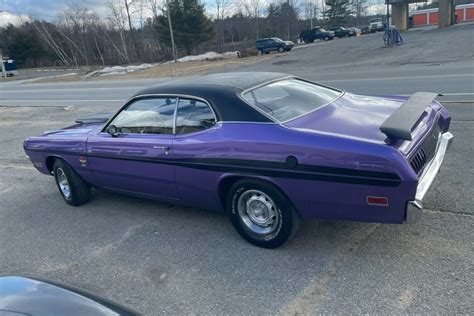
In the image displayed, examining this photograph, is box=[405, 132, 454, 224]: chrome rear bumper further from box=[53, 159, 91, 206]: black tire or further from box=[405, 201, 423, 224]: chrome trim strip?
box=[53, 159, 91, 206]: black tire

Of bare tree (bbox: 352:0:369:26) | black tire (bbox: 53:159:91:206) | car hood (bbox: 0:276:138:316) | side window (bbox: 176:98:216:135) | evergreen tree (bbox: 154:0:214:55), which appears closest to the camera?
car hood (bbox: 0:276:138:316)

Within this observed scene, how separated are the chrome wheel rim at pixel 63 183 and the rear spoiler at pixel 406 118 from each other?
3.89 metres

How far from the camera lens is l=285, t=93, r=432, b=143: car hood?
3217 millimetres

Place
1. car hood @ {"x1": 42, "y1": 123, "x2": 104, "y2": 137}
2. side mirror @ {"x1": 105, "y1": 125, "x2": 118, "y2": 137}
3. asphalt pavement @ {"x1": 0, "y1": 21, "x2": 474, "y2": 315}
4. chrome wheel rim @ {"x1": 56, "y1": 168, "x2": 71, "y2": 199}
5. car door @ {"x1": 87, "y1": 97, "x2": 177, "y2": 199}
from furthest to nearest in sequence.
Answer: chrome wheel rim @ {"x1": 56, "y1": 168, "x2": 71, "y2": 199} < car hood @ {"x1": 42, "y1": 123, "x2": 104, "y2": 137} < side mirror @ {"x1": 105, "y1": 125, "x2": 118, "y2": 137} < car door @ {"x1": 87, "y1": 97, "x2": 177, "y2": 199} < asphalt pavement @ {"x1": 0, "y1": 21, "x2": 474, "y2": 315}

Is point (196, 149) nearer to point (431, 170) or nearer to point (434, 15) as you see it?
point (431, 170)

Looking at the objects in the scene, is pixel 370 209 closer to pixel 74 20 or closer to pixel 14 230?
pixel 14 230

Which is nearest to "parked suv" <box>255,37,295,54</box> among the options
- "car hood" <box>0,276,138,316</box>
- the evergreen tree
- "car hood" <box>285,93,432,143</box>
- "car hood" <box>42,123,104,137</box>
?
the evergreen tree

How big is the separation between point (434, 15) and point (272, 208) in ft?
267

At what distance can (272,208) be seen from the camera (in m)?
3.48

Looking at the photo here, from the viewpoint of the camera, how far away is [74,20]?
65875 millimetres

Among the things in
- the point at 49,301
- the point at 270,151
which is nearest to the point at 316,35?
the point at 270,151

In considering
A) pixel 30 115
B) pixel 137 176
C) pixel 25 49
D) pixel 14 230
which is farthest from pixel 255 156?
pixel 25 49

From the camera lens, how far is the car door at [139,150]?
405 cm

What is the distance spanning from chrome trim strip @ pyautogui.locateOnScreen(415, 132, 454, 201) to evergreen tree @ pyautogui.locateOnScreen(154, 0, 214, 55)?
173 ft
